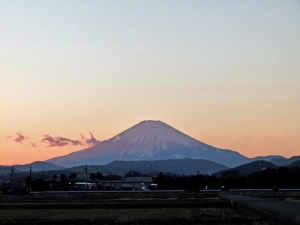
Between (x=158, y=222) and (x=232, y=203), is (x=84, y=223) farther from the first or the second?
(x=232, y=203)

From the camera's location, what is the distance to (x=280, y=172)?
160 m

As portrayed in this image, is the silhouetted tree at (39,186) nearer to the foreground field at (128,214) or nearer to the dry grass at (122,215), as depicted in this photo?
the foreground field at (128,214)

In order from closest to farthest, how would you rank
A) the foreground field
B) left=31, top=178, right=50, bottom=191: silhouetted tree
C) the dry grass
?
the foreground field, the dry grass, left=31, top=178, right=50, bottom=191: silhouetted tree

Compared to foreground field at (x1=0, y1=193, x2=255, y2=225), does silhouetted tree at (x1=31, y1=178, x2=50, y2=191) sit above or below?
above

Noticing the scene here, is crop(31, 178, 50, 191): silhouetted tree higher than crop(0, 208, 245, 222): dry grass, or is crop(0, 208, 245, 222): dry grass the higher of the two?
crop(31, 178, 50, 191): silhouetted tree

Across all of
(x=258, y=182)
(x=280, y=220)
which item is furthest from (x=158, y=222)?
(x=258, y=182)

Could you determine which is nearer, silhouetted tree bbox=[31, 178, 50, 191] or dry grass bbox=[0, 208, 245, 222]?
dry grass bbox=[0, 208, 245, 222]

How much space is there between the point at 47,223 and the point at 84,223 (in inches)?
81.9

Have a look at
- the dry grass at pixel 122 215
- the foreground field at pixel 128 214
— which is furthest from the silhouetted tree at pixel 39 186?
the dry grass at pixel 122 215

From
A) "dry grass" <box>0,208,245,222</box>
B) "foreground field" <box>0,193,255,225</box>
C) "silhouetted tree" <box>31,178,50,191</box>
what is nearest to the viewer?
"foreground field" <box>0,193,255,225</box>

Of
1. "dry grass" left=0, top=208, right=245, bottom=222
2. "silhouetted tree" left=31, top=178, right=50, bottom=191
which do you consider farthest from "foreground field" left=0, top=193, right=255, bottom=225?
"silhouetted tree" left=31, top=178, right=50, bottom=191

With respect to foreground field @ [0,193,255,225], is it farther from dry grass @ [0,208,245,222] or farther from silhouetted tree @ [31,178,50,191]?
silhouetted tree @ [31,178,50,191]

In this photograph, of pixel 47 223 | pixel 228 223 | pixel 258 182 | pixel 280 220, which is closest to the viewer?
pixel 280 220

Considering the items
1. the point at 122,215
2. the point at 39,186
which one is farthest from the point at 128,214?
the point at 39,186
